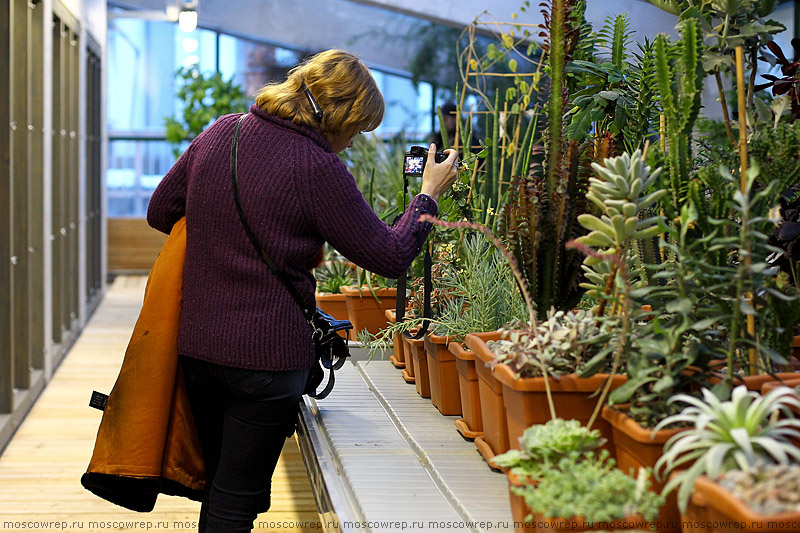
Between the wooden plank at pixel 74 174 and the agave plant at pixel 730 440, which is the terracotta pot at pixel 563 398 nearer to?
the agave plant at pixel 730 440

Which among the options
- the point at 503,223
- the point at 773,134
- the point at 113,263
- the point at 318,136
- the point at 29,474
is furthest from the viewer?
the point at 113,263

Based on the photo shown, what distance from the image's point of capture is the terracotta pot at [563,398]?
149 centimetres

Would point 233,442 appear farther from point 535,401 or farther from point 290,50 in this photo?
point 290,50

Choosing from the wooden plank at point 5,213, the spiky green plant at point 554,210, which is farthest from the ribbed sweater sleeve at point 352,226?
the wooden plank at point 5,213

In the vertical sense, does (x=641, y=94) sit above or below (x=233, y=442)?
above

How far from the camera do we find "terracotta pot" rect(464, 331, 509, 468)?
1748 mm

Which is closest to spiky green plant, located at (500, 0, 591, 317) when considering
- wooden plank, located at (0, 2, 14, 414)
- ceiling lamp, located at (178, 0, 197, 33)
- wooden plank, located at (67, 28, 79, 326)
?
wooden plank, located at (0, 2, 14, 414)

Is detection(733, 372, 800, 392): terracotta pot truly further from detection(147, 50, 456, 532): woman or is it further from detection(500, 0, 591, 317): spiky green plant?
detection(147, 50, 456, 532): woman

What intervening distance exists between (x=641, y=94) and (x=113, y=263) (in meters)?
9.54

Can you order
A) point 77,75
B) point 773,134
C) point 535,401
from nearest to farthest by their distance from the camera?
point 535,401 → point 773,134 → point 77,75

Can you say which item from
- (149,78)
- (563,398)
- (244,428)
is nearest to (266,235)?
(244,428)

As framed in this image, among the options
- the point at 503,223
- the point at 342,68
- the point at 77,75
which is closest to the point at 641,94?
the point at 503,223

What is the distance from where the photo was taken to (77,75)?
6.79 m

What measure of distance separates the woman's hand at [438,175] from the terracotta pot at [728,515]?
1.05 m
